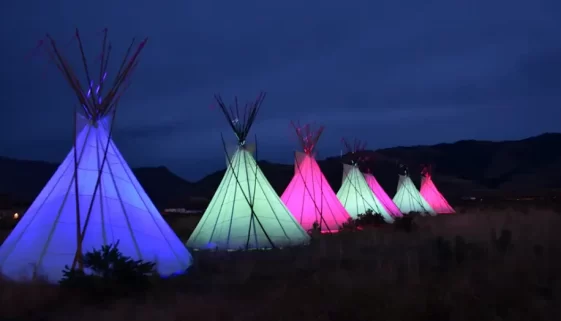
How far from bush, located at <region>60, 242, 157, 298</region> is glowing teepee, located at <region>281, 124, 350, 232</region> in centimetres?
800

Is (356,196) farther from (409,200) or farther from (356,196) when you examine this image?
(409,200)

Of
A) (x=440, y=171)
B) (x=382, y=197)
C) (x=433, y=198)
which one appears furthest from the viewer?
(x=440, y=171)

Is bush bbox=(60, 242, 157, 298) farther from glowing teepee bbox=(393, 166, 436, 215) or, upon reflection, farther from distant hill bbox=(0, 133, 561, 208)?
distant hill bbox=(0, 133, 561, 208)

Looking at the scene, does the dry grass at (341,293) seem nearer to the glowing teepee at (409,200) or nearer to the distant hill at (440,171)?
the glowing teepee at (409,200)

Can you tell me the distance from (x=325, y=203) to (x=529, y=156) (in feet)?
181

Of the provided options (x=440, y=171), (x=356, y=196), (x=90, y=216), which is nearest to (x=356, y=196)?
(x=356, y=196)

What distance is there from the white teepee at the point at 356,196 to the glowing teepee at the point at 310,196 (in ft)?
8.51

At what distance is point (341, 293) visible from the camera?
17.3 feet

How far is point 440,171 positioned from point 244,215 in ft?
179

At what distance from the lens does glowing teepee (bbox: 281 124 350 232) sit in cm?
1400

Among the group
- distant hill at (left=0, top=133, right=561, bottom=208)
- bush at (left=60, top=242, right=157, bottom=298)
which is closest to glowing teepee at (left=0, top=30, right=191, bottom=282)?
bush at (left=60, top=242, right=157, bottom=298)

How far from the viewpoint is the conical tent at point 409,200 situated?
2450cm

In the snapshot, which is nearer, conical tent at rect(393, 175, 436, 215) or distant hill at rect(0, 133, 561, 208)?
conical tent at rect(393, 175, 436, 215)

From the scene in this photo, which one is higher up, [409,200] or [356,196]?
[356,196]
